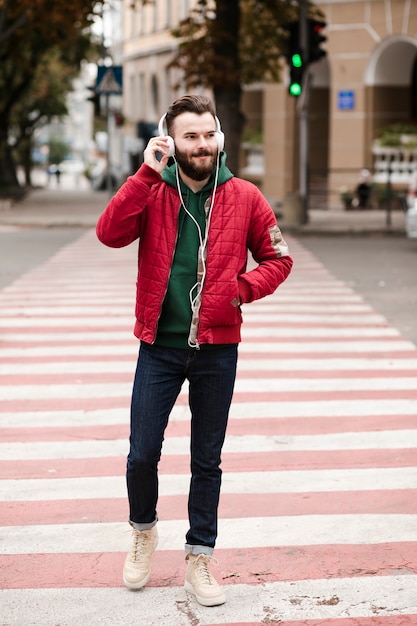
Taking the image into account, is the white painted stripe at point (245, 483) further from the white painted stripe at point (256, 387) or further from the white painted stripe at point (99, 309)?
the white painted stripe at point (99, 309)

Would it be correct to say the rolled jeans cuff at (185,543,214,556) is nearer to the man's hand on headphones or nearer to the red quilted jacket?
the red quilted jacket

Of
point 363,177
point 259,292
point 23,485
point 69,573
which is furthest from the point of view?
point 363,177

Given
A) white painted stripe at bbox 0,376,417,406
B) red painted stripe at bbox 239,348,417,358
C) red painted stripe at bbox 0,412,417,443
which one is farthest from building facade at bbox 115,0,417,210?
red painted stripe at bbox 0,412,417,443

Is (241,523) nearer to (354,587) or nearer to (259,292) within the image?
(354,587)

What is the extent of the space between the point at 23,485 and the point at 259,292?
2.36 m

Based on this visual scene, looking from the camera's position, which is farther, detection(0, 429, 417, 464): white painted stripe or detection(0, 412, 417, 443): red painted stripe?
detection(0, 412, 417, 443): red painted stripe

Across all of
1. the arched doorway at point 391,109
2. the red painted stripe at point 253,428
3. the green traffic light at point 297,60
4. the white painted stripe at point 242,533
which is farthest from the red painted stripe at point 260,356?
the arched doorway at point 391,109

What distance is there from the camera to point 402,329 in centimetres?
1185

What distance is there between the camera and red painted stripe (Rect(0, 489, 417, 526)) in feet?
19.5

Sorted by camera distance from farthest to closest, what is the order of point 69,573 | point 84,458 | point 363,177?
point 363,177 → point 84,458 → point 69,573

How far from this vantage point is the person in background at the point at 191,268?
4582 mm

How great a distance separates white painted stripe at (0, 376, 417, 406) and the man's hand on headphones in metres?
4.36

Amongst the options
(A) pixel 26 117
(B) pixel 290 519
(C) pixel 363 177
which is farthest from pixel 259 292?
(A) pixel 26 117

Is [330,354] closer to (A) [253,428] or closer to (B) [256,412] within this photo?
(B) [256,412]
